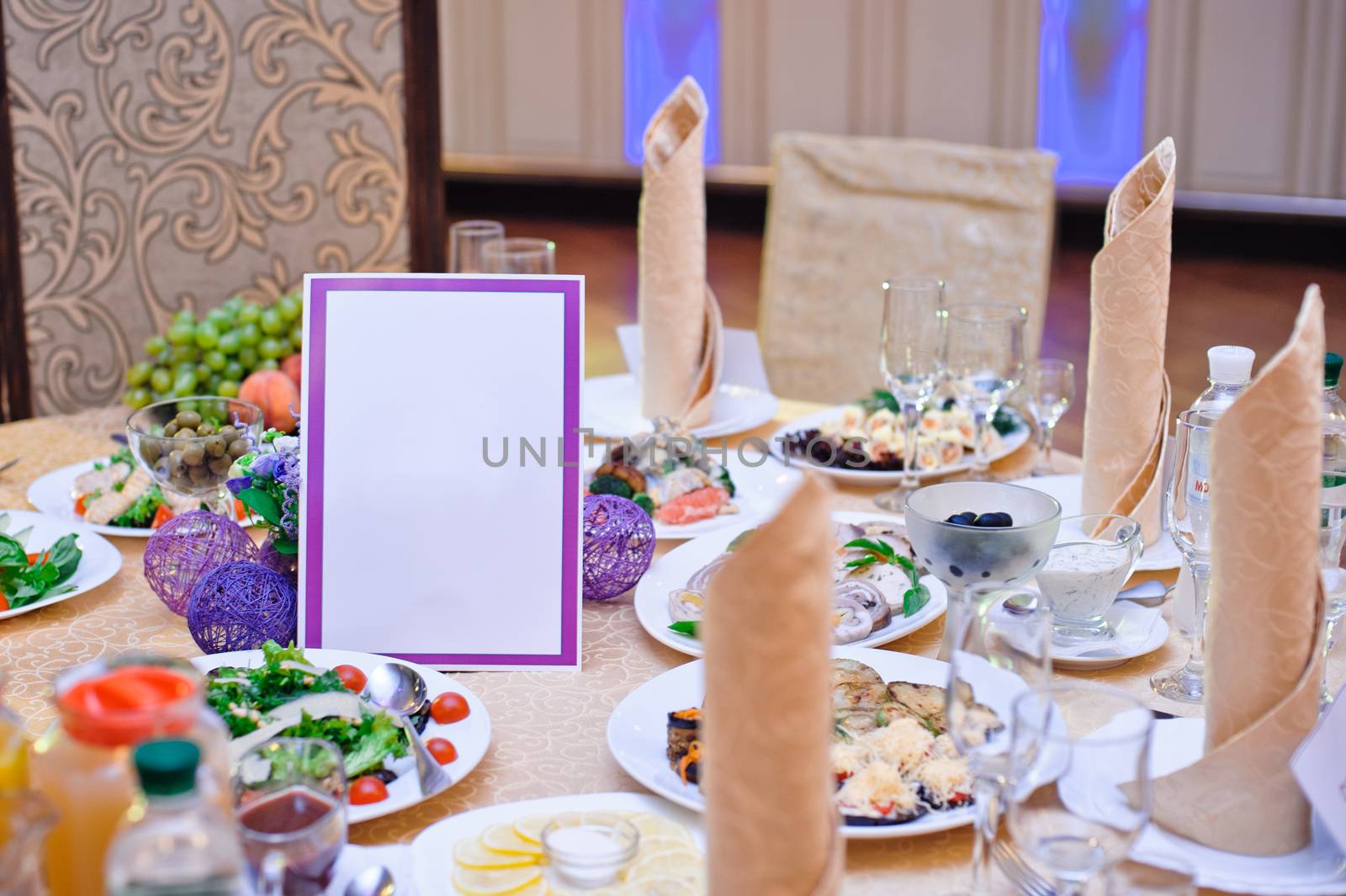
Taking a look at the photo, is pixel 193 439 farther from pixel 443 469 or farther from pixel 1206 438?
pixel 1206 438

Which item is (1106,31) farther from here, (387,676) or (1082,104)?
(387,676)

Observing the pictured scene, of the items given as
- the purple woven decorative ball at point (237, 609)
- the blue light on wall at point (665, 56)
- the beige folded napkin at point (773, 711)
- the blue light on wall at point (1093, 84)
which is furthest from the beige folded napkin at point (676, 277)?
the blue light on wall at point (665, 56)

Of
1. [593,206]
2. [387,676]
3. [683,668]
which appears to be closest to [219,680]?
[387,676]

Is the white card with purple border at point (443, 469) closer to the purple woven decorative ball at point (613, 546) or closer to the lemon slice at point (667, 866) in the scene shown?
the purple woven decorative ball at point (613, 546)

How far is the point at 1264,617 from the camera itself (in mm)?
909

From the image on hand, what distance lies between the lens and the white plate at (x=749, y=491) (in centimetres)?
157

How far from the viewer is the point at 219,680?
1.07 m

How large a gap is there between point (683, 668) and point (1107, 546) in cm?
41

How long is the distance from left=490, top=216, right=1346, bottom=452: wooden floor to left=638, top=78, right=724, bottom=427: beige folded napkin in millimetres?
2465

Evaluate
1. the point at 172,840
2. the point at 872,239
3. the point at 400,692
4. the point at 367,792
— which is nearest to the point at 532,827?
the point at 367,792

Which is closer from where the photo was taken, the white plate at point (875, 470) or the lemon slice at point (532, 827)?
the lemon slice at point (532, 827)

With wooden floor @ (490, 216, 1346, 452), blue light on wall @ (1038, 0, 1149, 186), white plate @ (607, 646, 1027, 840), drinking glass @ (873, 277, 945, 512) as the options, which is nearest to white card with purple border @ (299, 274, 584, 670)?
white plate @ (607, 646, 1027, 840)

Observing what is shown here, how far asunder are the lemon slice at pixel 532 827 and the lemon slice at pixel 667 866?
68 mm

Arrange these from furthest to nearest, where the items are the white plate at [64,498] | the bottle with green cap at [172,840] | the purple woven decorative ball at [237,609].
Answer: the white plate at [64,498]
the purple woven decorative ball at [237,609]
the bottle with green cap at [172,840]
